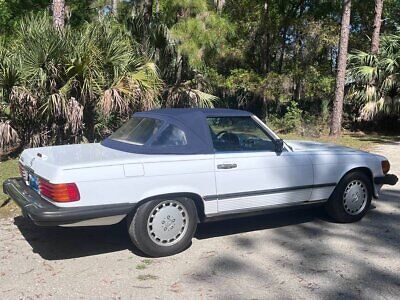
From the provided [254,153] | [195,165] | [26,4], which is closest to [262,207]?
[254,153]

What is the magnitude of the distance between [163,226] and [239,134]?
147cm

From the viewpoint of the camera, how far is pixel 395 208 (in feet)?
23.2

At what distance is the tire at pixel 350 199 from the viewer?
6070 mm

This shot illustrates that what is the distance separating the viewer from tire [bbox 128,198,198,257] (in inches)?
189

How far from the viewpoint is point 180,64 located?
1405cm

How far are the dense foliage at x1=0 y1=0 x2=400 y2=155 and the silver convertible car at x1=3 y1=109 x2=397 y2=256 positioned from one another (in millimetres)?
4459

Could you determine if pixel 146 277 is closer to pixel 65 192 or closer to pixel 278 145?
pixel 65 192

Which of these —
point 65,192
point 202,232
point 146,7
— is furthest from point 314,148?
point 146,7

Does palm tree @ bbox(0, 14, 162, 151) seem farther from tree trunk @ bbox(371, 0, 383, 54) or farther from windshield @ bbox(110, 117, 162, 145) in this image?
tree trunk @ bbox(371, 0, 383, 54)

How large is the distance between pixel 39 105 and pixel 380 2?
1520 cm

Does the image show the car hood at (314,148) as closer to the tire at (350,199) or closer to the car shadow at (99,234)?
the tire at (350,199)

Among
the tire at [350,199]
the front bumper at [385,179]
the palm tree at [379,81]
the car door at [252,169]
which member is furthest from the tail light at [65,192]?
the palm tree at [379,81]

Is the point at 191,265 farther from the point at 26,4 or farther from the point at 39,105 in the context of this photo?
the point at 26,4

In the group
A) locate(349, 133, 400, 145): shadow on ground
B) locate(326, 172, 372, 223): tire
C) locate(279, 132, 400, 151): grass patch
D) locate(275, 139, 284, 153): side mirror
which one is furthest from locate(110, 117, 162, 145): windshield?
locate(349, 133, 400, 145): shadow on ground
